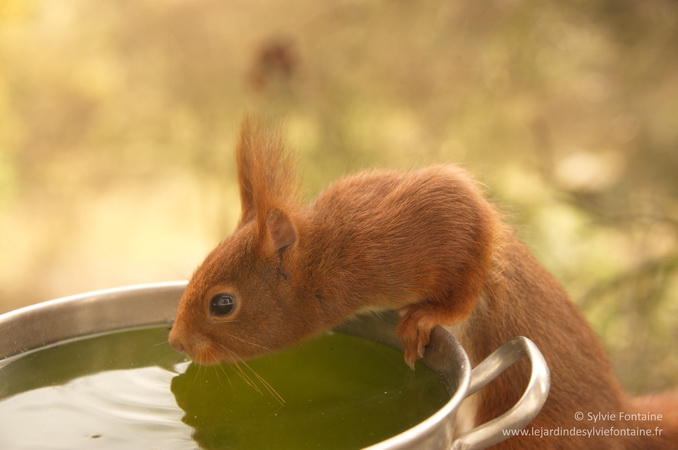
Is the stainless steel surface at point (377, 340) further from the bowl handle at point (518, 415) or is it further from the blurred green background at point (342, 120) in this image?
the blurred green background at point (342, 120)

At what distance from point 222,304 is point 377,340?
0.24 meters

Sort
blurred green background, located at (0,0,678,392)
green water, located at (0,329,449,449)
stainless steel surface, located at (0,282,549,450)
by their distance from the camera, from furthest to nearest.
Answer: blurred green background, located at (0,0,678,392), green water, located at (0,329,449,449), stainless steel surface, located at (0,282,549,450)

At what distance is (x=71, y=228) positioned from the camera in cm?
256

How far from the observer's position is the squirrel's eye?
3.28 feet

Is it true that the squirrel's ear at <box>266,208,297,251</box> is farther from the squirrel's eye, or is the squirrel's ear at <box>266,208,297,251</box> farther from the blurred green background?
the blurred green background

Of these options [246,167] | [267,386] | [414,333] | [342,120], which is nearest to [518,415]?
[414,333]

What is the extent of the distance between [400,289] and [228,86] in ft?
5.40

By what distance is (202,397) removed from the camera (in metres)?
0.93

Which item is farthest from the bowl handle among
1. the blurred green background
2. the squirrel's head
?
the blurred green background

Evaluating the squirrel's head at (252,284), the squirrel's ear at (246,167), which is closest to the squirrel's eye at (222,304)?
the squirrel's head at (252,284)

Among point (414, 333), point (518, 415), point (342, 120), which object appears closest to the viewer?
point (518, 415)

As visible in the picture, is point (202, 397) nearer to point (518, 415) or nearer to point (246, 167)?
point (246, 167)

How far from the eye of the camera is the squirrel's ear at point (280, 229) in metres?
0.99

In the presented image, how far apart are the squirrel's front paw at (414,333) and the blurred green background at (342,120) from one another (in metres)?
1.26
